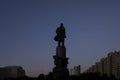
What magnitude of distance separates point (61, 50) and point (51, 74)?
3.40m

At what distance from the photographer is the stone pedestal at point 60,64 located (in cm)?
3903

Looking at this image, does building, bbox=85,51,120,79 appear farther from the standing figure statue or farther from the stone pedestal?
the stone pedestal

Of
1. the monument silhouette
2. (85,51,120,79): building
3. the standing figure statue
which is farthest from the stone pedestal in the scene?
(85,51,120,79): building

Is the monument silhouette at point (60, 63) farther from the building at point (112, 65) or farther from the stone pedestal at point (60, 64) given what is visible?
the building at point (112, 65)

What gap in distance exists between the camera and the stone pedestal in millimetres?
39031

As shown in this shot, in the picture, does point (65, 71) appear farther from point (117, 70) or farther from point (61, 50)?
point (117, 70)

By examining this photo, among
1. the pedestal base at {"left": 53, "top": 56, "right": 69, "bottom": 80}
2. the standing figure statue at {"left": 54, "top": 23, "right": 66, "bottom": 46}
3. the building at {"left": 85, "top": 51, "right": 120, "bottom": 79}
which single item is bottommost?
the pedestal base at {"left": 53, "top": 56, "right": 69, "bottom": 80}

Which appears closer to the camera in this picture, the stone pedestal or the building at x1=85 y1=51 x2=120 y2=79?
the stone pedestal

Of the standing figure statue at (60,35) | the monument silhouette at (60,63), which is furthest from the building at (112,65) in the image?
the monument silhouette at (60,63)

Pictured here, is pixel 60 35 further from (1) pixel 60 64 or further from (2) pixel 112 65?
(2) pixel 112 65

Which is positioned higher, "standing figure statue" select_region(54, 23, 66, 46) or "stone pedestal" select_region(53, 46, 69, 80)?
"standing figure statue" select_region(54, 23, 66, 46)

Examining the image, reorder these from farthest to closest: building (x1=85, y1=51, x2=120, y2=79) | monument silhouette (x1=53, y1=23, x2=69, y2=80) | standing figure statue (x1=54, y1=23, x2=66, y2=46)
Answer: building (x1=85, y1=51, x2=120, y2=79) → standing figure statue (x1=54, y1=23, x2=66, y2=46) → monument silhouette (x1=53, y1=23, x2=69, y2=80)

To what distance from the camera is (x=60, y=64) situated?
39500 millimetres

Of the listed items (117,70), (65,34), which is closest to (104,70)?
(117,70)
